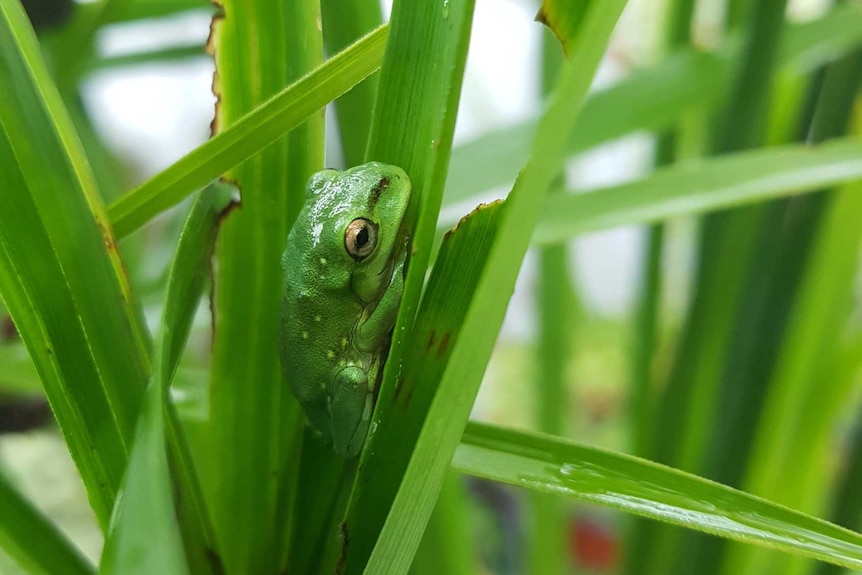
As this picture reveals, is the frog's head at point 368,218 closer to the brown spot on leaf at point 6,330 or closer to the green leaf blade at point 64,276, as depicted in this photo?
the green leaf blade at point 64,276

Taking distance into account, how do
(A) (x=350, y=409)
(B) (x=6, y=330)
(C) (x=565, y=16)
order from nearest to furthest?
(C) (x=565, y=16)
(A) (x=350, y=409)
(B) (x=6, y=330)

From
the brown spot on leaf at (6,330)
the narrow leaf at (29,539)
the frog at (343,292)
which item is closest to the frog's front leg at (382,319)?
the frog at (343,292)

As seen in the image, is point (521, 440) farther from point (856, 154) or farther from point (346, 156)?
point (856, 154)

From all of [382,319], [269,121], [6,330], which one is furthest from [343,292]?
[6,330]

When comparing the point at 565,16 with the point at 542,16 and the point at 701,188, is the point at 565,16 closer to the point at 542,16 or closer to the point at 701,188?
the point at 542,16

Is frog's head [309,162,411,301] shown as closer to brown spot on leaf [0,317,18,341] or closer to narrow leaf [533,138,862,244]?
narrow leaf [533,138,862,244]

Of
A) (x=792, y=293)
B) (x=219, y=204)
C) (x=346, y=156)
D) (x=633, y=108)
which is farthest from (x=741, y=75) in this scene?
(x=219, y=204)

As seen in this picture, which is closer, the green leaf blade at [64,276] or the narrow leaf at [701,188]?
the green leaf blade at [64,276]
